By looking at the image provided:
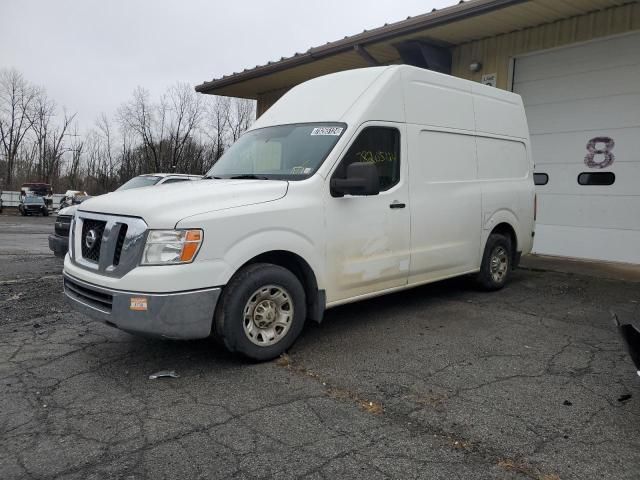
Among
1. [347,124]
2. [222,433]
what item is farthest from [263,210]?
[222,433]

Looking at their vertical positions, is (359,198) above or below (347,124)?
below

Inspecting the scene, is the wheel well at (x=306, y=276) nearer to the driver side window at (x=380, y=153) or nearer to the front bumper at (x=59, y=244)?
the driver side window at (x=380, y=153)

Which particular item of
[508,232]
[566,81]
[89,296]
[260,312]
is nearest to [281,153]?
[260,312]

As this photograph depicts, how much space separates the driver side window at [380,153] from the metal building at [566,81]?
4.20 metres

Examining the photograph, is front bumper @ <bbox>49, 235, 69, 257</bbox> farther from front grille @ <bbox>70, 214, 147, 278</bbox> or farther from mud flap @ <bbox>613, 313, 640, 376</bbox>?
mud flap @ <bbox>613, 313, 640, 376</bbox>

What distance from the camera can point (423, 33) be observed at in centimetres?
945

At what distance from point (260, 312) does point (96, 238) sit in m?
1.43

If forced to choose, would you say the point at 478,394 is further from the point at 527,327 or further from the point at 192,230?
the point at 192,230

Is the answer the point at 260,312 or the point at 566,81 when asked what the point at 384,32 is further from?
the point at 260,312

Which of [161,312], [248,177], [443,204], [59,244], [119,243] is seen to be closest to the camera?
[161,312]

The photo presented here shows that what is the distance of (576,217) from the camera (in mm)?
9008

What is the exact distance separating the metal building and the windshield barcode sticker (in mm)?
4676

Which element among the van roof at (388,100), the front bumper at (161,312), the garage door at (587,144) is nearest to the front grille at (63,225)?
the van roof at (388,100)

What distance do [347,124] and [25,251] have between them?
362 inches
